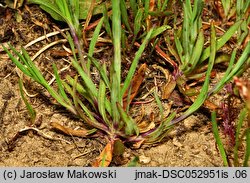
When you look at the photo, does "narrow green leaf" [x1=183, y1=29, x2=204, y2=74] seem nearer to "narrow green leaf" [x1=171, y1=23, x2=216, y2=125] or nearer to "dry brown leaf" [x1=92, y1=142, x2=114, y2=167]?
"narrow green leaf" [x1=171, y1=23, x2=216, y2=125]

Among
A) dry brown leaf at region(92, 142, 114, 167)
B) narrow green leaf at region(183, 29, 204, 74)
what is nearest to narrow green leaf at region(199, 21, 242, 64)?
narrow green leaf at region(183, 29, 204, 74)

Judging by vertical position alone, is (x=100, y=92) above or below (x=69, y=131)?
above

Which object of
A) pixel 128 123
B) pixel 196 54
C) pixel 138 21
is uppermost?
pixel 138 21

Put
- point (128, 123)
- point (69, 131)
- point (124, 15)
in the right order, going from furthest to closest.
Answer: point (124, 15), point (69, 131), point (128, 123)

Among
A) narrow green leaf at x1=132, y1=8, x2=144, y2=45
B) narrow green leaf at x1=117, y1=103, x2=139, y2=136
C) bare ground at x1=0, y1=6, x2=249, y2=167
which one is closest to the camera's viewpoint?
narrow green leaf at x1=117, y1=103, x2=139, y2=136

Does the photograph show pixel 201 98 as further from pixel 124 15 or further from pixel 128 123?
pixel 124 15

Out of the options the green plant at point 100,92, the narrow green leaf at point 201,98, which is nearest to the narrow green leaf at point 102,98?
the green plant at point 100,92

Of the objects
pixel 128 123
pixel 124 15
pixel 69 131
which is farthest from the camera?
pixel 124 15

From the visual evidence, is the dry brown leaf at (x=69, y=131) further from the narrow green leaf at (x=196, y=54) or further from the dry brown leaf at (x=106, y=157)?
the narrow green leaf at (x=196, y=54)

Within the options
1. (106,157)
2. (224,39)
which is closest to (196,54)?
(224,39)

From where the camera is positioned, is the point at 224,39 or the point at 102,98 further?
the point at 224,39

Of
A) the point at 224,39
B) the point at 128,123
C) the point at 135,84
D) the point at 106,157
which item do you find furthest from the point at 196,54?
the point at 106,157
